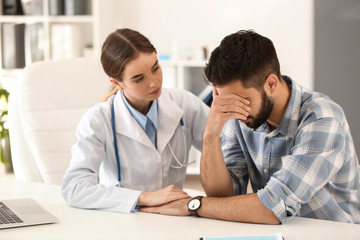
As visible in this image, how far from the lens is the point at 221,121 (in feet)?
5.68

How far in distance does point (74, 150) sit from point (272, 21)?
2765 mm

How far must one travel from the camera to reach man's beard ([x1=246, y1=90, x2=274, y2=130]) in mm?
1660

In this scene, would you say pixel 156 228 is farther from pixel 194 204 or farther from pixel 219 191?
pixel 219 191

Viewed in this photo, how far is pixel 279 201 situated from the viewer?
4.90ft

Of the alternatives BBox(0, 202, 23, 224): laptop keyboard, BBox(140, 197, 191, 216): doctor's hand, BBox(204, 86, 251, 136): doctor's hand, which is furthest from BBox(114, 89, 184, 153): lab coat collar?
BBox(0, 202, 23, 224): laptop keyboard

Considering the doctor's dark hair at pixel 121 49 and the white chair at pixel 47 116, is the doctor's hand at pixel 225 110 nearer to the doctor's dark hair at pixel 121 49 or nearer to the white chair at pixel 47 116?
the doctor's dark hair at pixel 121 49

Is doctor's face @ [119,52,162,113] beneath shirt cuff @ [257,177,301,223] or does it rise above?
above

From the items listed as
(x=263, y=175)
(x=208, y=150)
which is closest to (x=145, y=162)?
(x=208, y=150)

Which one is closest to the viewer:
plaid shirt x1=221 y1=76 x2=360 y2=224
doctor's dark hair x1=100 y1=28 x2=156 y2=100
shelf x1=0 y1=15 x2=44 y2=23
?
plaid shirt x1=221 y1=76 x2=360 y2=224

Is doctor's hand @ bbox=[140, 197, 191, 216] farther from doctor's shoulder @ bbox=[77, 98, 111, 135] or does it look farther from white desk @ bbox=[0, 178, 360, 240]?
A: doctor's shoulder @ bbox=[77, 98, 111, 135]

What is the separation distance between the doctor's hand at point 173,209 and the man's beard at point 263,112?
0.31 meters

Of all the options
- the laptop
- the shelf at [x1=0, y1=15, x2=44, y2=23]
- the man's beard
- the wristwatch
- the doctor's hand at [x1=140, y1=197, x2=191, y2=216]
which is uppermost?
the shelf at [x1=0, y1=15, x2=44, y2=23]

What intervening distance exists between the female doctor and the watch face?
78 mm

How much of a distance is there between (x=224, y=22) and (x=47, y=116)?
2278mm
